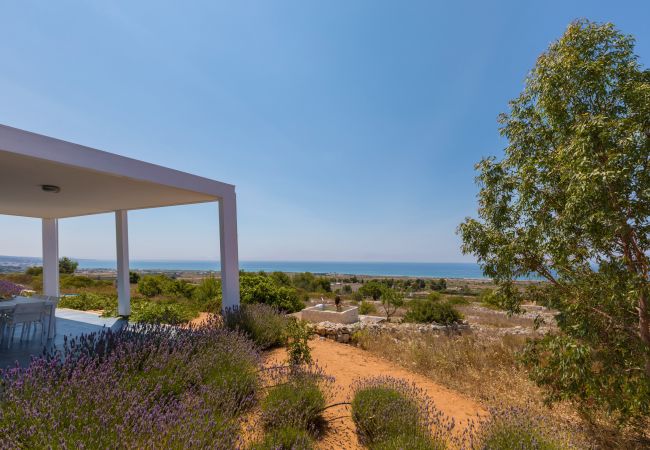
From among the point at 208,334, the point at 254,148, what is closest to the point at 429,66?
the point at 254,148

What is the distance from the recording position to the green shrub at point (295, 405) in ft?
9.06

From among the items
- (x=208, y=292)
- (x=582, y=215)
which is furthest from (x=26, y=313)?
(x=582, y=215)

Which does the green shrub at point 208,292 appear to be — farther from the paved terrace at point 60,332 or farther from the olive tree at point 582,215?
the olive tree at point 582,215

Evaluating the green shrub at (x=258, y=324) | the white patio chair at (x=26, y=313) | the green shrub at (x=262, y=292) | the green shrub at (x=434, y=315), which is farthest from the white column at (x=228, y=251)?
the green shrub at (x=434, y=315)

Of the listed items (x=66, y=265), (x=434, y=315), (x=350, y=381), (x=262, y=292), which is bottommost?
(x=434, y=315)

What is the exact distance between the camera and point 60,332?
21.6 ft

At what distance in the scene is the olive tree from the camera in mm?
2521

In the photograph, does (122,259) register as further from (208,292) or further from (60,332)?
(208,292)

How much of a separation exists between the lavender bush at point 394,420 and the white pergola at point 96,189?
4.14 meters

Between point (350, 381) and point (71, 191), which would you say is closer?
point (350, 381)

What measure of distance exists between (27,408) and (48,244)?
33.2 feet

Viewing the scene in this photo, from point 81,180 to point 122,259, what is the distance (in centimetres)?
372

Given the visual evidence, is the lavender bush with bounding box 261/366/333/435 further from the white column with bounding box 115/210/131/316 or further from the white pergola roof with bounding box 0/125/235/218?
the white column with bounding box 115/210/131/316

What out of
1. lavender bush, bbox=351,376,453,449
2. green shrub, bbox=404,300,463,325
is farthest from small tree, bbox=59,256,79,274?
lavender bush, bbox=351,376,453,449
